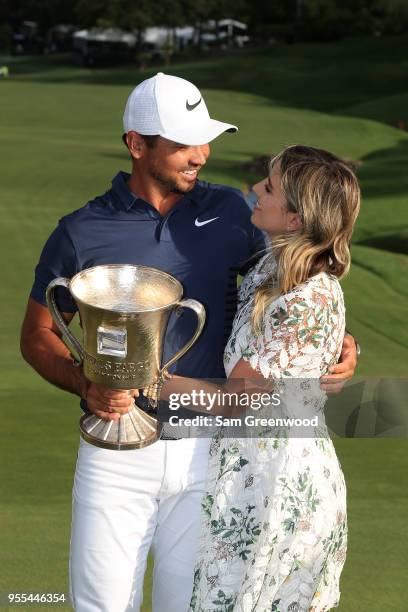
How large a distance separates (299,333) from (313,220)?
1.15 feet

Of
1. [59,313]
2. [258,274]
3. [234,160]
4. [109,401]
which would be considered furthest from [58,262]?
[234,160]

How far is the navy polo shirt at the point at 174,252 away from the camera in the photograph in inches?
166

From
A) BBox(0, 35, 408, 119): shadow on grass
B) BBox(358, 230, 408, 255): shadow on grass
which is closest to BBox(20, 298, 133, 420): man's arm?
BBox(358, 230, 408, 255): shadow on grass

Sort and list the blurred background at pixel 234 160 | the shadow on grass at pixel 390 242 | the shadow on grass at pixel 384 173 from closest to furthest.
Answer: the blurred background at pixel 234 160
the shadow on grass at pixel 390 242
the shadow on grass at pixel 384 173

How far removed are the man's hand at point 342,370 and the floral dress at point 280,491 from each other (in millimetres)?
62

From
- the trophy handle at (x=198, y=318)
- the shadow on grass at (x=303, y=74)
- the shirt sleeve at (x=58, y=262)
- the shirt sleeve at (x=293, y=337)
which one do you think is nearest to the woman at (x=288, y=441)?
the shirt sleeve at (x=293, y=337)

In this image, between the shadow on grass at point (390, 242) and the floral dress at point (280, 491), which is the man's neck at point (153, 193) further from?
the shadow on grass at point (390, 242)

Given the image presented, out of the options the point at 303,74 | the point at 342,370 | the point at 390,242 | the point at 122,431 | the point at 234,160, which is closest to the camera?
the point at 122,431

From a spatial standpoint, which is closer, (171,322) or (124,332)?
(124,332)

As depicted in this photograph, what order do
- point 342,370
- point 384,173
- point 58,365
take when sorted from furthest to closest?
point 384,173
point 58,365
point 342,370

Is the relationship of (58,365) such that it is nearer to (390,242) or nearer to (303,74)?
(390,242)

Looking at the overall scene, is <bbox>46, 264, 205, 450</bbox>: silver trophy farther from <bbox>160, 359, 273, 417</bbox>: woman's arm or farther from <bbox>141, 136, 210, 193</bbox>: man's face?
<bbox>141, 136, 210, 193</bbox>: man's face

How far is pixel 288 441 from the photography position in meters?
3.79

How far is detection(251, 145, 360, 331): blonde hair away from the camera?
3.70 meters
